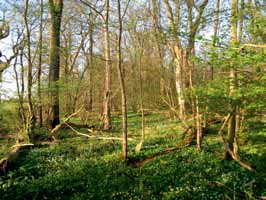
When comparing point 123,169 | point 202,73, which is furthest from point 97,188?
point 202,73

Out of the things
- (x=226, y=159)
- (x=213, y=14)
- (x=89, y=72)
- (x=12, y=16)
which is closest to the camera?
(x=213, y=14)

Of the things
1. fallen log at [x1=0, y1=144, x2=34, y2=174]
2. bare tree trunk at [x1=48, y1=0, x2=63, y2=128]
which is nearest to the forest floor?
fallen log at [x1=0, y1=144, x2=34, y2=174]

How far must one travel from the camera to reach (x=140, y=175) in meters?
6.98

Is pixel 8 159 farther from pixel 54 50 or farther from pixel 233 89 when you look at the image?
pixel 54 50

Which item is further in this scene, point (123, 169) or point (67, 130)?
point (67, 130)

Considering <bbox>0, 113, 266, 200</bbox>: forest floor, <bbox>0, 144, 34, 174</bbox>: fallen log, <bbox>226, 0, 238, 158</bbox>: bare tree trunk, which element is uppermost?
<bbox>226, 0, 238, 158</bbox>: bare tree trunk

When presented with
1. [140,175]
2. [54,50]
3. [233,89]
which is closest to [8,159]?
[140,175]

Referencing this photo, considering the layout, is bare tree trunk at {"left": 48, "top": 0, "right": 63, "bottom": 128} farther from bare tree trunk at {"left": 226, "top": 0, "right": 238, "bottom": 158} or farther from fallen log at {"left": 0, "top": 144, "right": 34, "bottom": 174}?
bare tree trunk at {"left": 226, "top": 0, "right": 238, "bottom": 158}

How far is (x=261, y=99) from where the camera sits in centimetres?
481

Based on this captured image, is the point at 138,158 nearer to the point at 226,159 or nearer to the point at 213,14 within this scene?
the point at 226,159

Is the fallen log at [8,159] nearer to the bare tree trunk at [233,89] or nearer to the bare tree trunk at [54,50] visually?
the bare tree trunk at [54,50]

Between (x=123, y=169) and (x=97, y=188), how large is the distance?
1334 millimetres

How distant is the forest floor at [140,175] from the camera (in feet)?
19.0

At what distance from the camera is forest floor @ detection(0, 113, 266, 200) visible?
5785 mm
